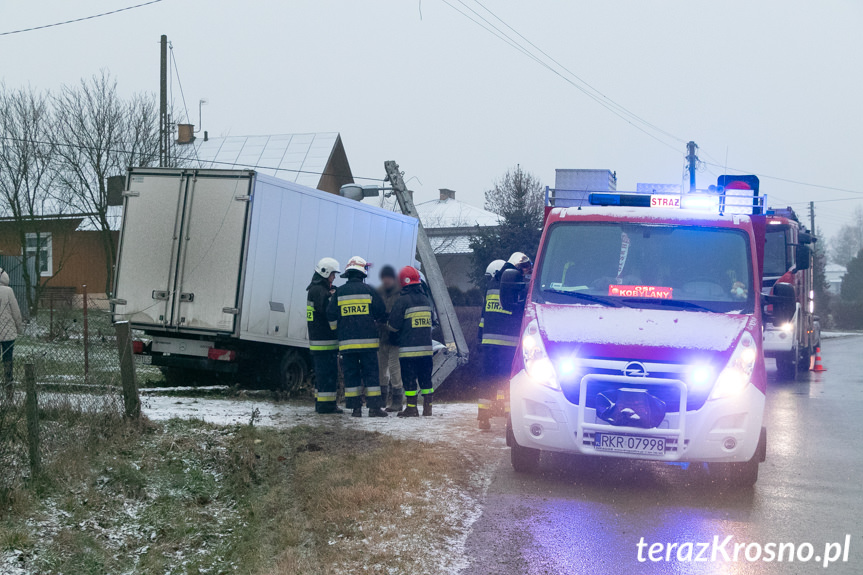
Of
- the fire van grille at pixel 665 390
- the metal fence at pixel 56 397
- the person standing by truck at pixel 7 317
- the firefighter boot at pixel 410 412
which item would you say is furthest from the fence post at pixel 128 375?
the fire van grille at pixel 665 390

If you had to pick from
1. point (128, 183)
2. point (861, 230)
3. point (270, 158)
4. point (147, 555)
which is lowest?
point (147, 555)

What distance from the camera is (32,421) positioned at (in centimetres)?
660

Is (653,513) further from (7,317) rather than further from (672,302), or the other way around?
(7,317)

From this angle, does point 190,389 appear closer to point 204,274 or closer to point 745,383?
point 204,274

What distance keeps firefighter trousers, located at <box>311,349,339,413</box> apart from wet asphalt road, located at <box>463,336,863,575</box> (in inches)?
132

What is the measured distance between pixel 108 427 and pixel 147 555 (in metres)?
2.12

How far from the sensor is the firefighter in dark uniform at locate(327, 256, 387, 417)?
34.2 feet

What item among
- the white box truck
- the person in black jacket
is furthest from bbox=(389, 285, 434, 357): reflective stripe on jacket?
the white box truck

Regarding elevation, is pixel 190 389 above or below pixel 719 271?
below

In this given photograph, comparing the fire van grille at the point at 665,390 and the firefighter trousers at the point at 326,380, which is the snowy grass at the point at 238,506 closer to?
the fire van grille at the point at 665,390

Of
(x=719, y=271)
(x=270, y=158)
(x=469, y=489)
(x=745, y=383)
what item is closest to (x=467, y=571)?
(x=469, y=489)

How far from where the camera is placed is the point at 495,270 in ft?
34.2

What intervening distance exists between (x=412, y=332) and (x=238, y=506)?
3866mm

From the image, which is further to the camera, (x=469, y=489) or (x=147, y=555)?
(x=469, y=489)
